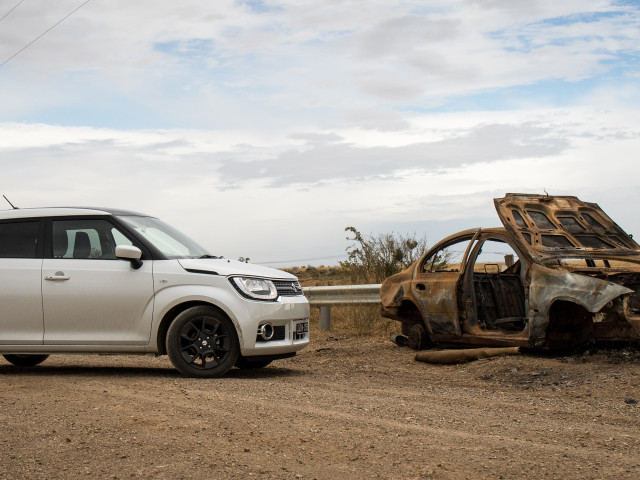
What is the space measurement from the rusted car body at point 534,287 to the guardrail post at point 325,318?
9.81 feet

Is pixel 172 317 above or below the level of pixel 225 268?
below

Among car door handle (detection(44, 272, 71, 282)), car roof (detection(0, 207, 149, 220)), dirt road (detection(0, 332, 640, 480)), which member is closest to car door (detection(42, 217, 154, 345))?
car door handle (detection(44, 272, 71, 282))

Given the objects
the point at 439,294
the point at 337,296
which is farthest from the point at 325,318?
the point at 439,294

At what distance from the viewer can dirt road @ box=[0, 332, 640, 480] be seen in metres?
5.03

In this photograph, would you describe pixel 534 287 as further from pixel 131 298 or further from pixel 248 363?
pixel 131 298

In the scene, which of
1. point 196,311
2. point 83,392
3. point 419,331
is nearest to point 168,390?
point 83,392

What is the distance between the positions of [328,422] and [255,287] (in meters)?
2.95

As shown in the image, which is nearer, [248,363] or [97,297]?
[97,297]

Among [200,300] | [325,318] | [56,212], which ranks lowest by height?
[325,318]

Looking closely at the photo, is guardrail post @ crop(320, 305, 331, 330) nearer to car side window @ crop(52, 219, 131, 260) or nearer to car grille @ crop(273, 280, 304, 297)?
car grille @ crop(273, 280, 304, 297)

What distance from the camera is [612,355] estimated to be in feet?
32.3

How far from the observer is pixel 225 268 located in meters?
9.06

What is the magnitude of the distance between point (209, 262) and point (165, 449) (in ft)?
13.1

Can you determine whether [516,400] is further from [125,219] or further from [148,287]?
[125,219]
